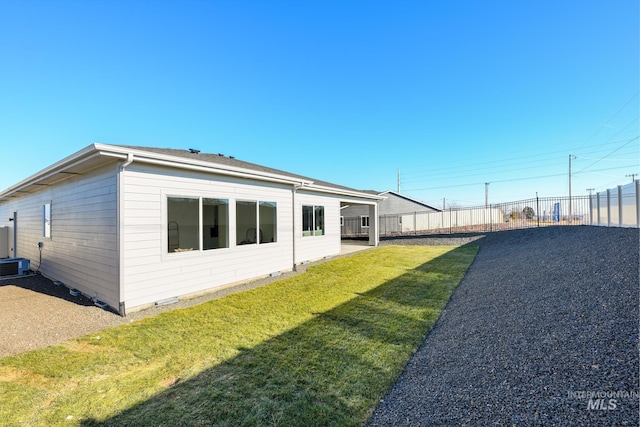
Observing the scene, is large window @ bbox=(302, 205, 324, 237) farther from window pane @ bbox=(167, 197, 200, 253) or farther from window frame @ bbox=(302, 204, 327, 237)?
window pane @ bbox=(167, 197, 200, 253)

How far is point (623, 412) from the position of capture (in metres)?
1.78

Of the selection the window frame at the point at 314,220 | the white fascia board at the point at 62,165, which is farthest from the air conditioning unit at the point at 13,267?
the window frame at the point at 314,220

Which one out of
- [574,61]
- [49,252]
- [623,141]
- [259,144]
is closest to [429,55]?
[574,61]

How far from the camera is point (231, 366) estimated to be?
10.7 feet

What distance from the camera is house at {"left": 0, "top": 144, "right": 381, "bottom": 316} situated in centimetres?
526

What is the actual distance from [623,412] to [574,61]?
1413cm

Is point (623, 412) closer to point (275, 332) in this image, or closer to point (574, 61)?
point (275, 332)

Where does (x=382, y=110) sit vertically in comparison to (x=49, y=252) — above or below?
above

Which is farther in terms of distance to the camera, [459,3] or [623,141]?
[623,141]

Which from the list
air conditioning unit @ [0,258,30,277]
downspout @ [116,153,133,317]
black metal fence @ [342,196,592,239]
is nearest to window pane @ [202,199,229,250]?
downspout @ [116,153,133,317]

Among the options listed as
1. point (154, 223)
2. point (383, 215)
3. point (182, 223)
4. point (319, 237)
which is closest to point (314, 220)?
point (319, 237)

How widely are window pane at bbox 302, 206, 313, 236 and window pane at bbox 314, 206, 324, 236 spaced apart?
39 centimetres

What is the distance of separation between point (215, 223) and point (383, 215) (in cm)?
1978

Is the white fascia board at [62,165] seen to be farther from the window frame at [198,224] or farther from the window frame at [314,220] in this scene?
the window frame at [314,220]
